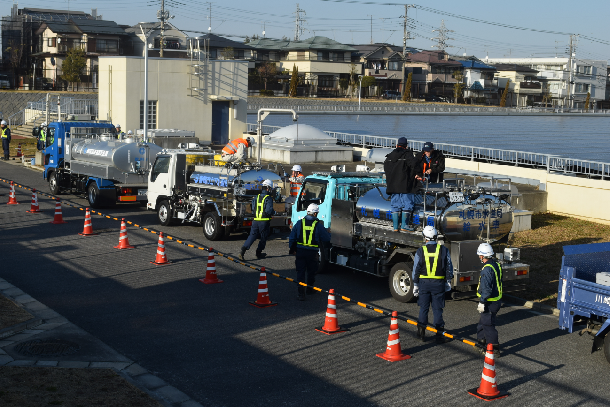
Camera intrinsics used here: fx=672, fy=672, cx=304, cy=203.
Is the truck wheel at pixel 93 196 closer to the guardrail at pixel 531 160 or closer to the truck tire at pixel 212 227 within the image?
the truck tire at pixel 212 227

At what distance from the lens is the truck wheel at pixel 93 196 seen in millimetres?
23562

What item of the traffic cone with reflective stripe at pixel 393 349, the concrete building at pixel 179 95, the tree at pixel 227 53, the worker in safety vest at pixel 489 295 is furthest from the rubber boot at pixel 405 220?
the tree at pixel 227 53

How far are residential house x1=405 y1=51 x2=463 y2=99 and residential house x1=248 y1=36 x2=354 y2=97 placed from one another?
16.1m

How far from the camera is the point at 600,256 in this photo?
10.9 metres

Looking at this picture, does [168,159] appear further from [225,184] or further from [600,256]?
[600,256]

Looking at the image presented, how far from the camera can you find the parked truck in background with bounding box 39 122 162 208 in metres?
23.2

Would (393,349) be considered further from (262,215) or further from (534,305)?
(262,215)

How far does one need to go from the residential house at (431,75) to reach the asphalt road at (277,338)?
115 m

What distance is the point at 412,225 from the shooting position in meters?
12.8

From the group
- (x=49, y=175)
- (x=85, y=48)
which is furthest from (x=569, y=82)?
(x=49, y=175)

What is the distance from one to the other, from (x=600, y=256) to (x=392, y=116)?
9083cm

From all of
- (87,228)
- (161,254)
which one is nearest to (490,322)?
(161,254)

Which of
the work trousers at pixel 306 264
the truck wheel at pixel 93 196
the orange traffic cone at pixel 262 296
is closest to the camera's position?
the orange traffic cone at pixel 262 296

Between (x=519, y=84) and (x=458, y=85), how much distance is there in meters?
23.2
